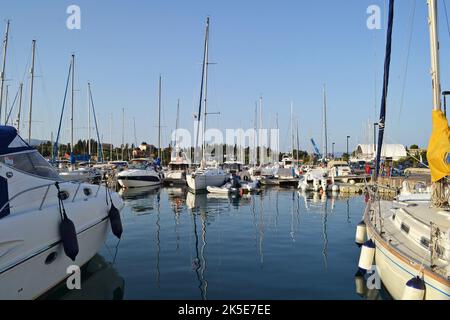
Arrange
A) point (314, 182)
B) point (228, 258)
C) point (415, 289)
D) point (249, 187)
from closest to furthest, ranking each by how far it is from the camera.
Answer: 1. point (415, 289)
2. point (228, 258)
3. point (249, 187)
4. point (314, 182)

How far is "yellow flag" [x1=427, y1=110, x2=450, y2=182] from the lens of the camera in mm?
9438

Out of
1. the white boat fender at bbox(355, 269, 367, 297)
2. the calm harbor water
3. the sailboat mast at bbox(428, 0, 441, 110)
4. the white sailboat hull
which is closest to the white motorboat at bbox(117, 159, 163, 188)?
the calm harbor water

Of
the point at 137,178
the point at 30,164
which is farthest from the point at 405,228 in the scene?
the point at 137,178

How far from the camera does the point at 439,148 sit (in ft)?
31.3

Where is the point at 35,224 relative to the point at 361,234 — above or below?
above

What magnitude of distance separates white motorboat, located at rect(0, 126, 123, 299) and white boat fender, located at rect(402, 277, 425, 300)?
283 inches

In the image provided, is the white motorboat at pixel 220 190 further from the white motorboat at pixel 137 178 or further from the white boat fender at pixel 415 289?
the white boat fender at pixel 415 289

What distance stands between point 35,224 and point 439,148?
9.65m

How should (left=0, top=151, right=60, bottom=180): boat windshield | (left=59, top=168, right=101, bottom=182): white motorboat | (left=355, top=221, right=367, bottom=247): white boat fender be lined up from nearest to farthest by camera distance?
(left=0, top=151, right=60, bottom=180): boat windshield → (left=59, top=168, right=101, bottom=182): white motorboat → (left=355, top=221, right=367, bottom=247): white boat fender

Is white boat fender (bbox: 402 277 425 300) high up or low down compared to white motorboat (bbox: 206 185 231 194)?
up

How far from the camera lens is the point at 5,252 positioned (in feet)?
23.4

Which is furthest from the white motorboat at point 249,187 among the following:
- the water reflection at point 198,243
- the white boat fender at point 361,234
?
the white boat fender at point 361,234

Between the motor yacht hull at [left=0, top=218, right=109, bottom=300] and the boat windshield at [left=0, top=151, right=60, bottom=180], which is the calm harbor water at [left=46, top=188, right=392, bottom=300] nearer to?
the motor yacht hull at [left=0, top=218, right=109, bottom=300]

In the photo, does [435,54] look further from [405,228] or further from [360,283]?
[360,283]
